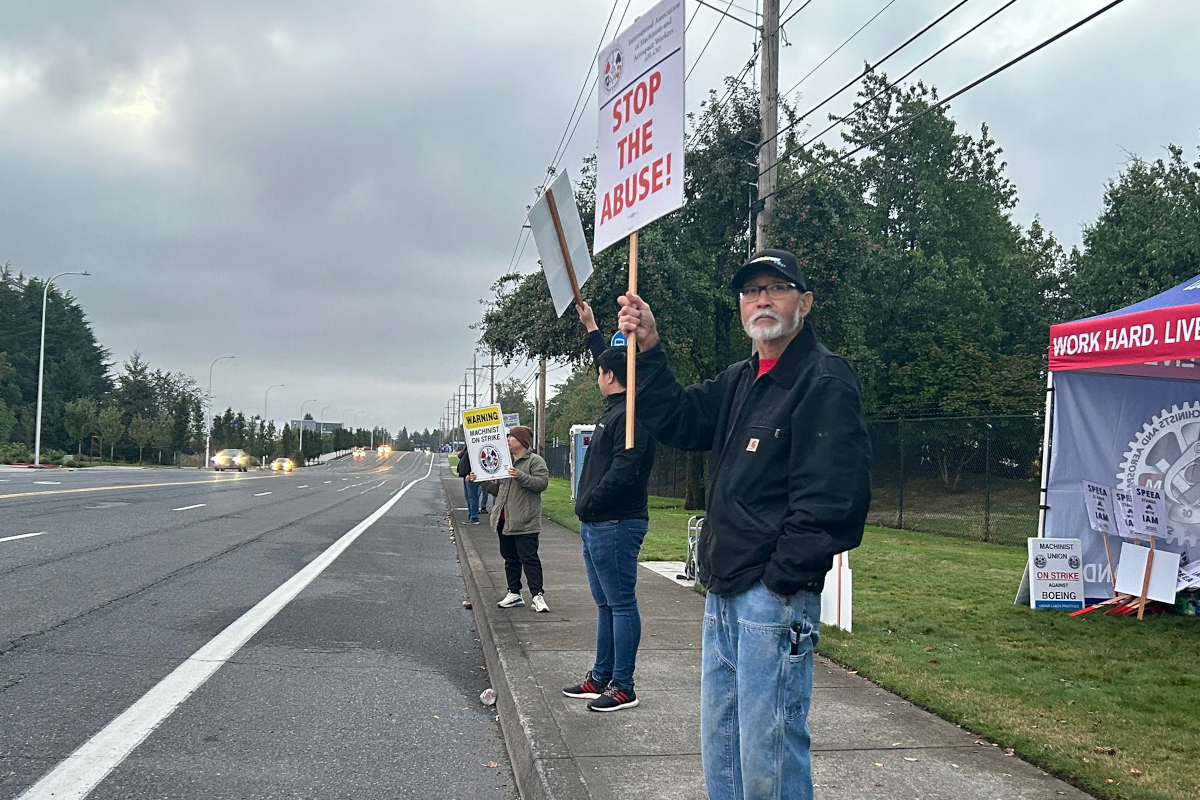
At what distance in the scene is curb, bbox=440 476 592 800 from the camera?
398 cm

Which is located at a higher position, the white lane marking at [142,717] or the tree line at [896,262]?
the tree line at [896,262]

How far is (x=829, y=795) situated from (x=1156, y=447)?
6833 mm

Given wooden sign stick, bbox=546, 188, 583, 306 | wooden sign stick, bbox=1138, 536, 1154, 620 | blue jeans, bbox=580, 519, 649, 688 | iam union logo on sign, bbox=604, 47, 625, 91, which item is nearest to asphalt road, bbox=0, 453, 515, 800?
blue jeans, bbox=580, 519, 649, 688

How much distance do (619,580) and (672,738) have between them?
885mm

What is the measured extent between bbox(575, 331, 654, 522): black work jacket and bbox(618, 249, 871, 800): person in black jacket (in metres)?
2.04

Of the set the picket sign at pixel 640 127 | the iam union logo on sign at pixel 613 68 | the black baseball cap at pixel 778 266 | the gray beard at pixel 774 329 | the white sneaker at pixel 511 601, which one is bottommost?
the white sneaker at pixel 511 601

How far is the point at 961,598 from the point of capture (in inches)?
394

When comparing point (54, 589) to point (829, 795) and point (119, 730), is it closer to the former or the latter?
point (119, 730)

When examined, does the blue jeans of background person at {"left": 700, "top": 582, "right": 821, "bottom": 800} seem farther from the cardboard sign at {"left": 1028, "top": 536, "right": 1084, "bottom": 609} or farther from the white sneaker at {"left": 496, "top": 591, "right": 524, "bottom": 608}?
the cardboard sign at {"left": 1028, "top": 536, "right": 1084, "bottom": 609}

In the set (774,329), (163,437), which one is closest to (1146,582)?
(774,329)

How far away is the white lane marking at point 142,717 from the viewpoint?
13.3 feet

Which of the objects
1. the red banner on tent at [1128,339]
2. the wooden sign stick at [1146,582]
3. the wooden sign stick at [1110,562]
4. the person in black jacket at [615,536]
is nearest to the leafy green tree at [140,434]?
the wooden sign stick at [1110,562]

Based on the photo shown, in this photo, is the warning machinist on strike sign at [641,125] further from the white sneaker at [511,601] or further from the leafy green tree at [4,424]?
the leafy green tree at [4,424]

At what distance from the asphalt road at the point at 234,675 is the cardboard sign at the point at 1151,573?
19.8 feet
